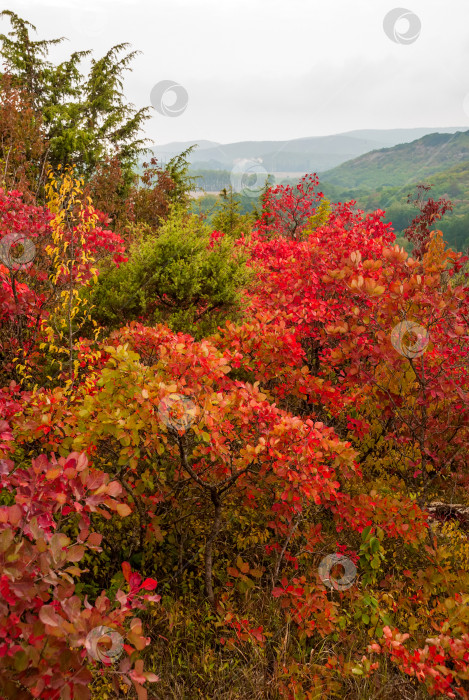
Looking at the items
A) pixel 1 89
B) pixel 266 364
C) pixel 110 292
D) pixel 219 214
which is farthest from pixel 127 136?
pixel 266 364

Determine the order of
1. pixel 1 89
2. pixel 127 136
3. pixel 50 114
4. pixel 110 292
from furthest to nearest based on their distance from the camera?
pixel 127 136
pixel 50 114
pixel 1 89
pixel 110 292

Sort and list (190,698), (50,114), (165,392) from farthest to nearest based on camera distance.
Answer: (50,114), (190,698), (165,392)

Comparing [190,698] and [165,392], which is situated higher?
[165,392]

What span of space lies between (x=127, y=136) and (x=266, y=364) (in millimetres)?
23698

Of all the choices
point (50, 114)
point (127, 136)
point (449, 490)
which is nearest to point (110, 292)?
point (449, 490)

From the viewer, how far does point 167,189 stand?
61.0 feet

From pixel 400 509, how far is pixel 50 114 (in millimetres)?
22013

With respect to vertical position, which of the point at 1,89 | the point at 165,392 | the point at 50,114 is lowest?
the point at 165,392

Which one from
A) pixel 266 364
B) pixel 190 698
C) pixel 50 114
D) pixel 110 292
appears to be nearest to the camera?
pixel 190 698

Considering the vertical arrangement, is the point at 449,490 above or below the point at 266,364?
below

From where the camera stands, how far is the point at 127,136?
23281 millimetres

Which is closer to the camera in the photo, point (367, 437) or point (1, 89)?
point (367, 437)

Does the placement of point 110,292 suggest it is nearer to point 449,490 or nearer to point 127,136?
point 449,490

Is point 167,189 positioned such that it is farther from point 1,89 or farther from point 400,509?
point 400,509
